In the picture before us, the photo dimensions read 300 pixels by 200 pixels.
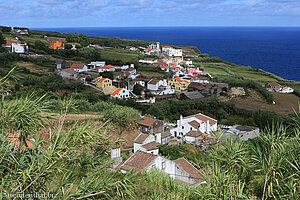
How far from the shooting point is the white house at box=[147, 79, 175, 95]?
3781 cm

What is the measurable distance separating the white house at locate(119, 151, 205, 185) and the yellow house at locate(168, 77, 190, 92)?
2957 cm

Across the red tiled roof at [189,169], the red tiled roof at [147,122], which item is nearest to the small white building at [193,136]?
the red tiled roof at [147,122]

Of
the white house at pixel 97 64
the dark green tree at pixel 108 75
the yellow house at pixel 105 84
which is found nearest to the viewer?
the yellow house at pixel 105 84

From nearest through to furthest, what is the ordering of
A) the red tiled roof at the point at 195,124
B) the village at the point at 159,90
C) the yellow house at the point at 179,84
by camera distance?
the village at the point at 159,90 < the red tiled roof at the point at 195,124 < the yellow house at the point at 179,84

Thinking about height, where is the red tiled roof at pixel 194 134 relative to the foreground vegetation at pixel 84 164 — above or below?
below

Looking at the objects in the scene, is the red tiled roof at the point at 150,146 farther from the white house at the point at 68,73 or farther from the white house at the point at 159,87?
the white house at the point at 68,73

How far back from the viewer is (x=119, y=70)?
44625 mm

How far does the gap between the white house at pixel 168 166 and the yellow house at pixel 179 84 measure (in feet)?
97.0

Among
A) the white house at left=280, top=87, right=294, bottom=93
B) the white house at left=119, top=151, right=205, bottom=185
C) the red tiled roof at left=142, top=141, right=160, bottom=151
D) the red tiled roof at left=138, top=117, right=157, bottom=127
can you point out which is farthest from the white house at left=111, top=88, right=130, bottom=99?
the white house at left=280, top=87, right=294, bottom=93

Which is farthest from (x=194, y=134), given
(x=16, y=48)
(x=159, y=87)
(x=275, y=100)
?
(x=16, y=48)

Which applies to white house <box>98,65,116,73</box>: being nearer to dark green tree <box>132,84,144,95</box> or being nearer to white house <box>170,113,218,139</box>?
dark green tree <box>132,84,144,95</box>

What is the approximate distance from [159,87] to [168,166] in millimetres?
26920

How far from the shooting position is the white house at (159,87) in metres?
37.8

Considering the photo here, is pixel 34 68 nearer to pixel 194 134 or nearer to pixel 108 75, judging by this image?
pixel 108 75
